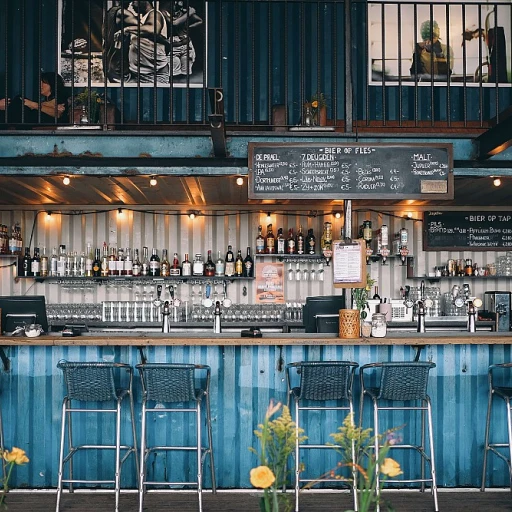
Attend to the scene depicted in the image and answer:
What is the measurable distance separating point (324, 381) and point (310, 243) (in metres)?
3.78

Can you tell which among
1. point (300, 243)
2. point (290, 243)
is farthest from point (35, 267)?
point (300, 243)

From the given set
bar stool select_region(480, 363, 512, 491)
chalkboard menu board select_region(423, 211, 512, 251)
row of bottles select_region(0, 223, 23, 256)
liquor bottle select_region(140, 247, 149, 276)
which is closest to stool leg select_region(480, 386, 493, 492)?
bar stool select_region(480, 363, 512, 491)

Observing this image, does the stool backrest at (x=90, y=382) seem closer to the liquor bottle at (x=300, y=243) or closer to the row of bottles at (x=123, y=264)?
the row of bottles at (x=123, y=264)

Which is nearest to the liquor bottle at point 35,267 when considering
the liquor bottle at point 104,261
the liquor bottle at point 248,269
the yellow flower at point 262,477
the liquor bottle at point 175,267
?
the liquor bottle at point 104,261

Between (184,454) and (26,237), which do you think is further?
(26,237)

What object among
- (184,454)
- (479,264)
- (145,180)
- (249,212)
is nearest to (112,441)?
(184,454)

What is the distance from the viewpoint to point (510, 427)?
468cm

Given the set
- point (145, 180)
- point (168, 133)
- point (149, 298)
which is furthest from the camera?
point (149, 298)

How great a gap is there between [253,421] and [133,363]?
40.1 inches

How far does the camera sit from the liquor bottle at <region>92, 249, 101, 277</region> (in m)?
8.04

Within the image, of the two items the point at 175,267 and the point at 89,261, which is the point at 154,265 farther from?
the point at 89,261

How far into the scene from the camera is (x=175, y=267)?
26.6ft

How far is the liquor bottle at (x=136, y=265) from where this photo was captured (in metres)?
7.98

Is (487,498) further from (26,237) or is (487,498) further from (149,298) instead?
(26,237)
